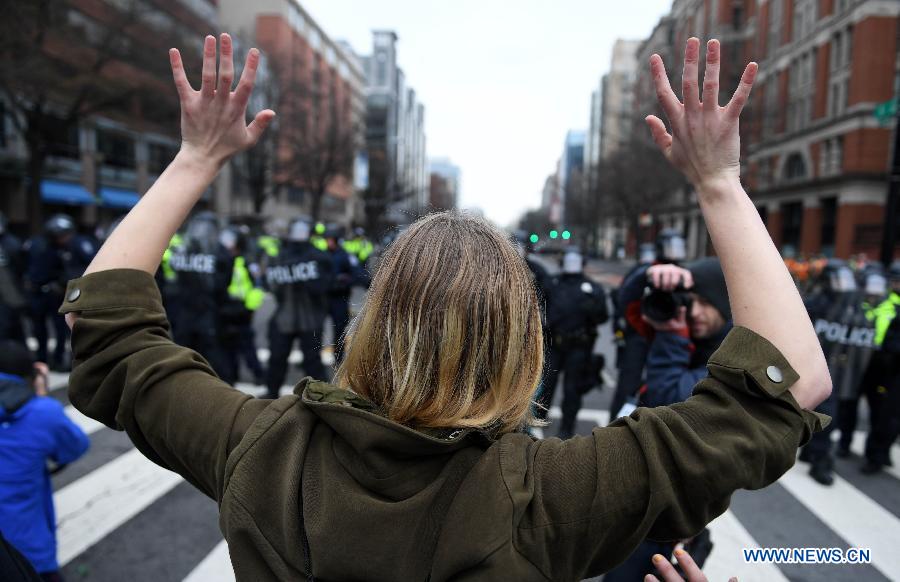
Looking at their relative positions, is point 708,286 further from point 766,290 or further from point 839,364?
point 839,364

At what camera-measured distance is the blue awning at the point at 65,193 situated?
26906 mm

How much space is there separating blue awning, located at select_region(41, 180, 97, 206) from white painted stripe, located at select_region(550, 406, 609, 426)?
26.4 m

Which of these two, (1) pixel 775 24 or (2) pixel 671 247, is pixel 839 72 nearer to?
(1) pixel 775 24

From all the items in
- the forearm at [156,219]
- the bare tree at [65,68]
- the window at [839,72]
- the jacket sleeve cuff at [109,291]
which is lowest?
the jacket sleeve cuff at [109,291]

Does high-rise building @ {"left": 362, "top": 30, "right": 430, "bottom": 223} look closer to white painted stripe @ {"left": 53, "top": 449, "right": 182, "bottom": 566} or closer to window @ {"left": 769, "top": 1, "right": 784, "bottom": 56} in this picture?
window @ {"left": 769, "top": 1, "right": 784, "bottom": 56}

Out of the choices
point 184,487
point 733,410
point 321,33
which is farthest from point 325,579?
point 321,33

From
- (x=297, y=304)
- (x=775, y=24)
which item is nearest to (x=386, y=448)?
(x=297, y=304)

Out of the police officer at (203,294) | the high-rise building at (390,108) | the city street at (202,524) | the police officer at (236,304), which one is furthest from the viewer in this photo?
the high-rise building at (390,108)

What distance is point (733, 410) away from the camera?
1014mm

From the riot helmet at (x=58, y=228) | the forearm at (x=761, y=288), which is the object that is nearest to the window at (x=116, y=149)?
the riot helmet at (x=58, y=228)

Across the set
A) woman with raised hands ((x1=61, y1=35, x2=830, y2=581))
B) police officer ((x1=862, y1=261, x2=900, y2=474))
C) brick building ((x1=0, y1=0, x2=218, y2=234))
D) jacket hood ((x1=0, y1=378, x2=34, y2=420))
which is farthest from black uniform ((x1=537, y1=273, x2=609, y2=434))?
brick building ((x1=0, y1=0, x2=218, y2=234))

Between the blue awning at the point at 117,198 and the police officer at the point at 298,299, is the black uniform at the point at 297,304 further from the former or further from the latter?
the blue awning at the point at 117,198

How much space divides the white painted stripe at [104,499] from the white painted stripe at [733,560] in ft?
12.7

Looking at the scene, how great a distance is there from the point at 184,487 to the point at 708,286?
4.19m
